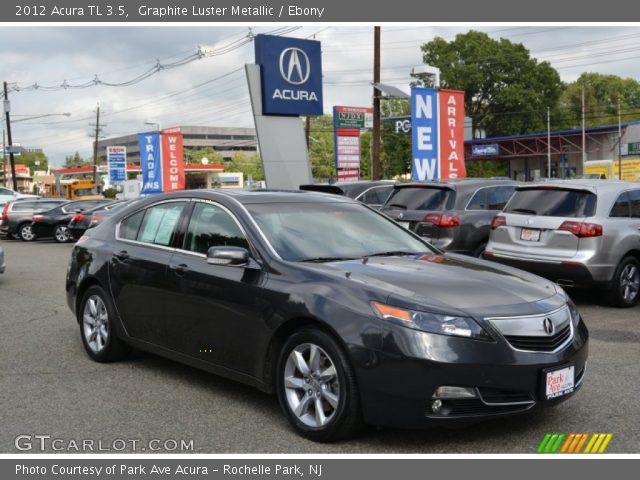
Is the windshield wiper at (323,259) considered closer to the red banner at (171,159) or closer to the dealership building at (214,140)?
the red banner at (171,159)

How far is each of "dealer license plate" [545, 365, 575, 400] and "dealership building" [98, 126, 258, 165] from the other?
174m

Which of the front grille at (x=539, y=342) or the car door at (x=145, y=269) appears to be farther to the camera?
the car door at (x=145, y=269)

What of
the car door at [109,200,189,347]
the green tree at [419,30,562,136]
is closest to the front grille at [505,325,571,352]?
the car door at [109,200,189,347]

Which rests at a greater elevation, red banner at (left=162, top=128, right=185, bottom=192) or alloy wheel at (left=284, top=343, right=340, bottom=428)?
red banner at (left=162, top=128, right=185, bottom=192)

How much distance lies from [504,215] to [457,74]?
57.5 metres

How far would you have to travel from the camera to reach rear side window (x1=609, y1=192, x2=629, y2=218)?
991 centimetres

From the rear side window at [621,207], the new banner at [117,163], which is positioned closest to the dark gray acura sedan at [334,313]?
the rear side window at [621,207]

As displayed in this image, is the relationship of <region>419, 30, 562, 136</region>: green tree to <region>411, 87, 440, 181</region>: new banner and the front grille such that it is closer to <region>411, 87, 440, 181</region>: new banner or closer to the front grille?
<region>411, 87, 440, 181</region>: new banner

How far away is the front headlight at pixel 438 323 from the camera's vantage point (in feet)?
14.3

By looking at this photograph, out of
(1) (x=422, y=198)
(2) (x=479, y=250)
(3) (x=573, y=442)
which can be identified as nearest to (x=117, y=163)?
(1) (x=422, y=198)

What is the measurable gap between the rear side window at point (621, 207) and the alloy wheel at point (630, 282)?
26.0 inches

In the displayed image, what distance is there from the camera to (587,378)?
20.3 feet
